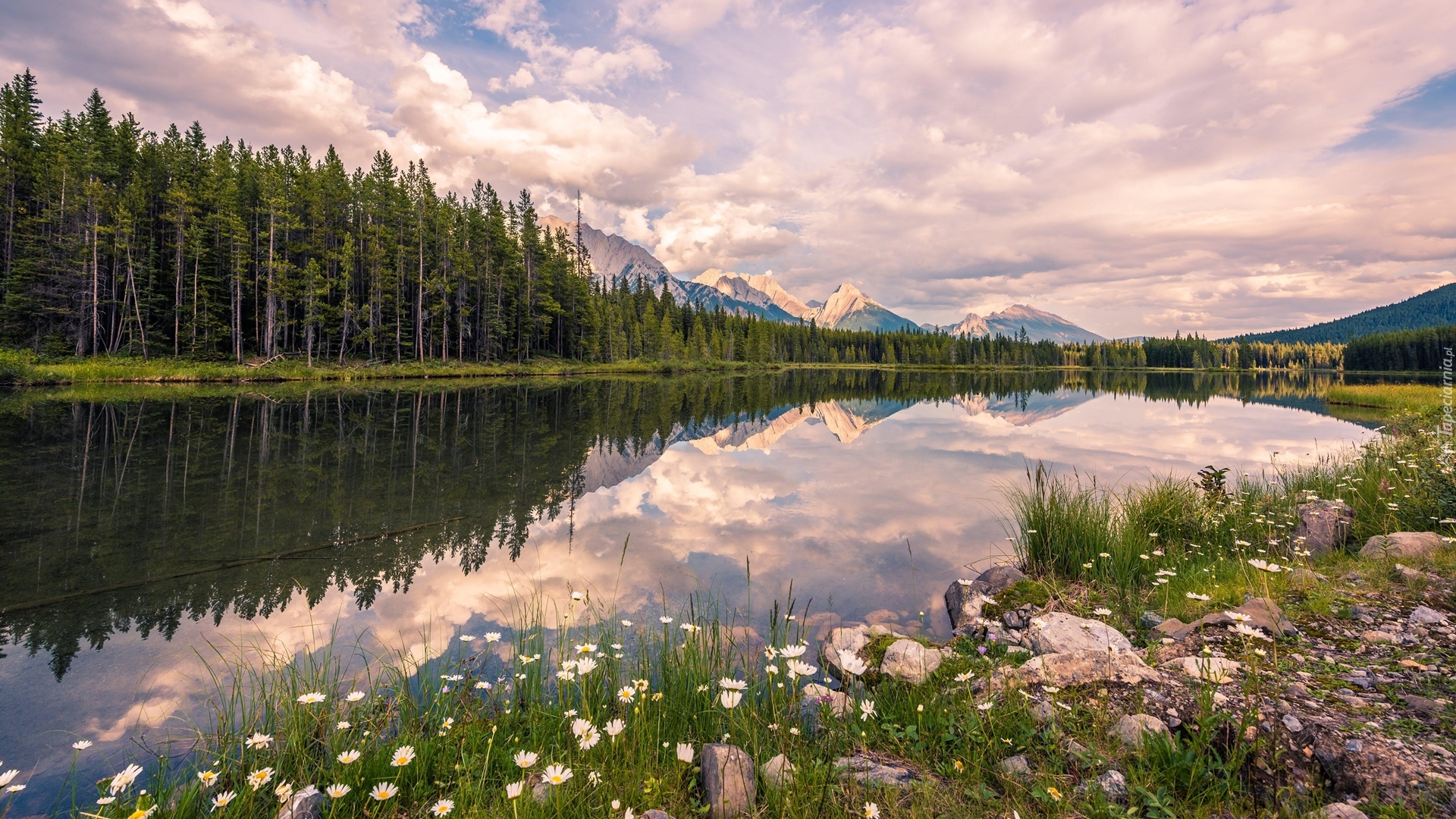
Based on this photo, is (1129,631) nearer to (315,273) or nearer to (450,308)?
(315,273)

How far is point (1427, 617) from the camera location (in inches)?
201

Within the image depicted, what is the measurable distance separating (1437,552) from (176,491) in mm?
20499

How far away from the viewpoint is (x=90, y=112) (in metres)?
49.2

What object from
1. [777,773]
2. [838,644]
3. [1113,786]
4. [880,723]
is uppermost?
[1113,786]

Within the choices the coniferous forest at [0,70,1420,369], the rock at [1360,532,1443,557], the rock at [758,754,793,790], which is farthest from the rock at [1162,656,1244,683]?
A: the coniferous forest at [0,70,1420,369]

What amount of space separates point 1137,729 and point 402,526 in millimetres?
10748

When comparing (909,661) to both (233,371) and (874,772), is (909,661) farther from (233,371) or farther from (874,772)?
(233,371)

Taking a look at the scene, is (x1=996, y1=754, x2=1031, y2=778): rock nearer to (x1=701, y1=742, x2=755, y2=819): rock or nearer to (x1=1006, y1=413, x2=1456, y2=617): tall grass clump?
(x1=701, y1=742, x2=755, y2=819): rock

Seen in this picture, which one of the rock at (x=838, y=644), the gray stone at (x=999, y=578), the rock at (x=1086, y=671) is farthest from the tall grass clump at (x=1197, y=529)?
the rock at (x=838, y=644)

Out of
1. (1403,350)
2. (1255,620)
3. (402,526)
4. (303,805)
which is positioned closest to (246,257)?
(402,526)

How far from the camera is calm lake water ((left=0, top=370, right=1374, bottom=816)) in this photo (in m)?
5.71

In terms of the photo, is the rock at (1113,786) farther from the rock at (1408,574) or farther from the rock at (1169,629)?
the rock at (1408,574)

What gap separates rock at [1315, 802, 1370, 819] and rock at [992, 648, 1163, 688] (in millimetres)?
1381

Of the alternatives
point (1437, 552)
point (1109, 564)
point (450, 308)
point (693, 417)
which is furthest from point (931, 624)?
point (450, 308)
